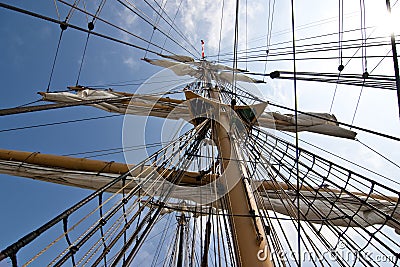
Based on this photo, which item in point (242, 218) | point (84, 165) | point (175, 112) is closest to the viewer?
point (242, 218)

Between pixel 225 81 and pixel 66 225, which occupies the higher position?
pixel 225 81

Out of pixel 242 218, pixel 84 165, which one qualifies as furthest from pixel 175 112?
pixel 242 218

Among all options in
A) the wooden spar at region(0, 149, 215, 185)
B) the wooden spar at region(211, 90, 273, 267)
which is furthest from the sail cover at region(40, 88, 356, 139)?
the wooden spar at region(211, 90, 273, 267)

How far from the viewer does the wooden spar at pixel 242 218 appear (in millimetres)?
2309

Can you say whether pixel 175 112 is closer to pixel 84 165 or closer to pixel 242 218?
pixel 84 165

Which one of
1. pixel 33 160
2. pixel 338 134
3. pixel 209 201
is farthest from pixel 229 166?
pixel 338 134

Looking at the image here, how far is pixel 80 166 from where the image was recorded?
178 inches

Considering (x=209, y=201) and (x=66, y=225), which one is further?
(x=209, y=201)

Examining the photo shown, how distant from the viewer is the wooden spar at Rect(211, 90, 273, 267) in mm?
2309

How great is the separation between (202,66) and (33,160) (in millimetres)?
6753

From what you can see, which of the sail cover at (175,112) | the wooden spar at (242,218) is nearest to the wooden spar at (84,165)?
the wooden spar at (242,218)

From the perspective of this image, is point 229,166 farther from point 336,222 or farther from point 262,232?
→ point 336,222

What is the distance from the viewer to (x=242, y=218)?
2656mm

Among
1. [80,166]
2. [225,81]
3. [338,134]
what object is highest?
[225,81]
